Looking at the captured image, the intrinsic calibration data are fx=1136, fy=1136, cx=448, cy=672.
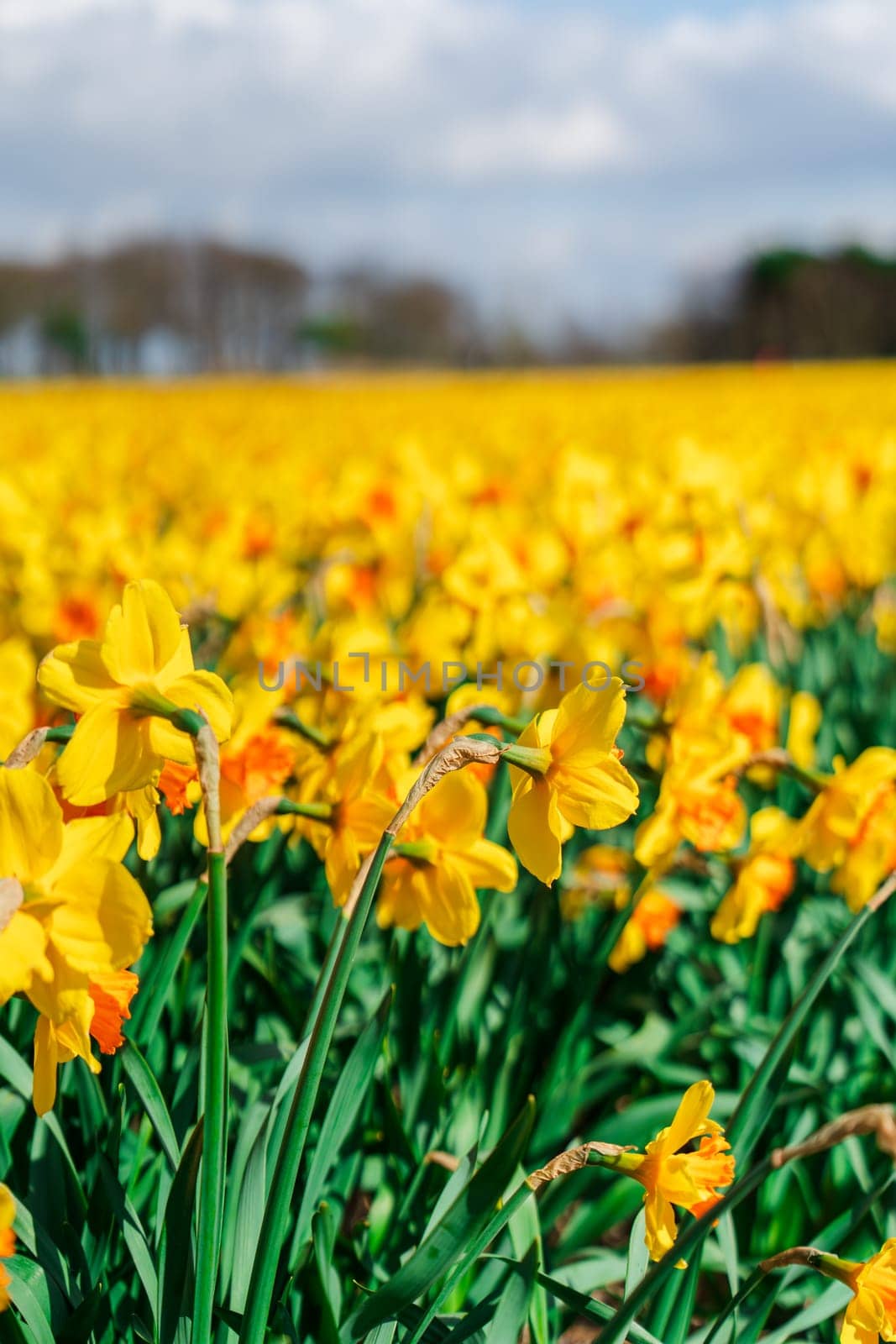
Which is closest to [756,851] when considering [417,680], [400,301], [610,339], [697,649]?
[417,680]

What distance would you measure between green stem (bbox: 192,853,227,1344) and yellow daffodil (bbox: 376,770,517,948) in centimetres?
25

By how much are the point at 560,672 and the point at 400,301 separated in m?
61.2

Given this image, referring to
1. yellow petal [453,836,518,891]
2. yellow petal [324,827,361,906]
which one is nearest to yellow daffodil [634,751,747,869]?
yellow petal [453,836,518,891]

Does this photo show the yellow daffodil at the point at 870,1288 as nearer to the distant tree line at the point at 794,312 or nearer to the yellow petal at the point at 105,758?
the yellow petal at the point at 105,758

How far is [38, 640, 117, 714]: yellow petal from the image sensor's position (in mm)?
861

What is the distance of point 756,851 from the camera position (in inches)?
58.7

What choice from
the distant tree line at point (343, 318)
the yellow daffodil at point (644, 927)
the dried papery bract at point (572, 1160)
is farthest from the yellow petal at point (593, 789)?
the distant tree line at point (343, 318)

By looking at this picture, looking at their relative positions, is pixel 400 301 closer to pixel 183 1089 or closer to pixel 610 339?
pixel 610 339

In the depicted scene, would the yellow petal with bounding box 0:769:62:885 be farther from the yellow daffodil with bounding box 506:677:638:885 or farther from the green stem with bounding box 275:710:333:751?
the green stem with bounding box 275:710:333:751

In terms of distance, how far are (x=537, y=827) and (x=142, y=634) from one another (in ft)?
1.12

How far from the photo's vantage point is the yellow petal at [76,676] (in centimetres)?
86

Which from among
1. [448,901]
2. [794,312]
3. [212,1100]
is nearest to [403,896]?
[448,901]

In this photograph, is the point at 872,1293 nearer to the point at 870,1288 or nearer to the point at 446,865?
the point at 870,1288

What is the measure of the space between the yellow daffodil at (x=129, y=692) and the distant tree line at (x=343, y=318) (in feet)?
164
